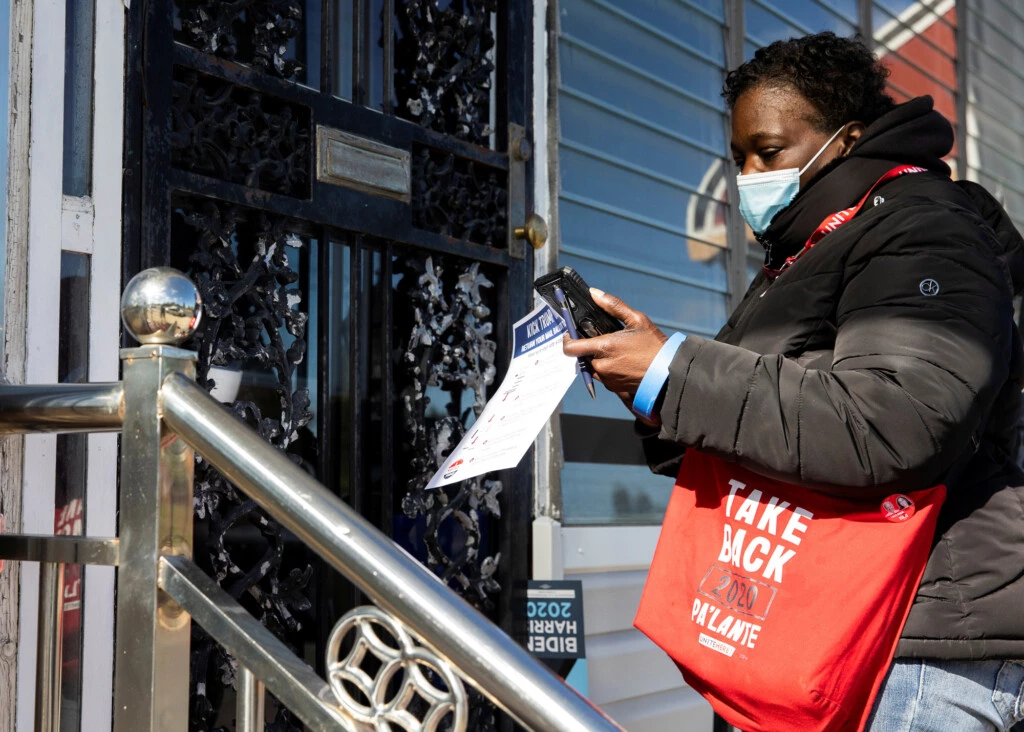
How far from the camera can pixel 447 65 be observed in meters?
3.21

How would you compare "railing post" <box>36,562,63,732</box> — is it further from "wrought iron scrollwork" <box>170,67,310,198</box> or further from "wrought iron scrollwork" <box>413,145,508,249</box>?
"wrought iron scrollwork" <box>413,145,508,249</box>

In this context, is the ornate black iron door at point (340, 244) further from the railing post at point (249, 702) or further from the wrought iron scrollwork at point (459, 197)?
the railing post at point (249, 702)

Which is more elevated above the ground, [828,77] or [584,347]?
[828,77]

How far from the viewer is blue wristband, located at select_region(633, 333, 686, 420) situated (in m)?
1.51

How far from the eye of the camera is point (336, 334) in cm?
287

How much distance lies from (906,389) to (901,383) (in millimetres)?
10

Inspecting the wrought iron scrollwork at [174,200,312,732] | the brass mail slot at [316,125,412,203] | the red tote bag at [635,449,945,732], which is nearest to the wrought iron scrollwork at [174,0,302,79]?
the brass mail slot at [316,125,412,203]

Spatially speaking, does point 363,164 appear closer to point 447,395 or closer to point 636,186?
point 447,395

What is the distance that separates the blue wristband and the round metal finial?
0.64 m

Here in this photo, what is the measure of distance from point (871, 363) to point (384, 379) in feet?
5.80

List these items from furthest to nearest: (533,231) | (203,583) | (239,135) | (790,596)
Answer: (533,231) < (239,135) < (790,596) < (203,583)

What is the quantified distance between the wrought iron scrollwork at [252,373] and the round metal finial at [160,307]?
1056 mm

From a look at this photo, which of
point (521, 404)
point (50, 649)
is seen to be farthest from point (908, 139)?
point (50, 649)

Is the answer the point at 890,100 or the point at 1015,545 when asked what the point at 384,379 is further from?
the point at 1015,545
